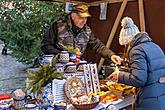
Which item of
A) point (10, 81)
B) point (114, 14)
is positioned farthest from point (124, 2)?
point (10, 81)

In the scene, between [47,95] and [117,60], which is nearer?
[47,95]

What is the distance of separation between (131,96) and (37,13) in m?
2.30

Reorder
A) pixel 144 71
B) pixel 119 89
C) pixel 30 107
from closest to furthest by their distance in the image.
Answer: pixel 30 107
pixel 144 71
pixel 119 89

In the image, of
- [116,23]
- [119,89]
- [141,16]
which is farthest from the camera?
[116,23]

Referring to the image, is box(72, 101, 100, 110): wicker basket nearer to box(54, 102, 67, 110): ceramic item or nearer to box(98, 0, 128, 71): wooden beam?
box(54, 102, 67, 110): ceramic item

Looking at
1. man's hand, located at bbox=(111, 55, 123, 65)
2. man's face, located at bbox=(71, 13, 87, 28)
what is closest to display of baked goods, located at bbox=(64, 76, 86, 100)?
man's hand, located at bbox=(111, 55, 123, 65)

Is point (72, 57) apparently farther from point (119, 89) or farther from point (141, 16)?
point (141, 16)

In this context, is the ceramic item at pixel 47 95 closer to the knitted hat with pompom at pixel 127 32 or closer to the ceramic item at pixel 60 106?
the ceramic item at pixel 60 106

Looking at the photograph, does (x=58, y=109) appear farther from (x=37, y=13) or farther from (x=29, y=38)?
(x=37, y=13)

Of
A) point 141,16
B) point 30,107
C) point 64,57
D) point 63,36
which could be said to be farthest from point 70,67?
point 141,16

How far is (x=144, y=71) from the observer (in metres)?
1.69

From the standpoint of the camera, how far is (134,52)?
5.68 feet

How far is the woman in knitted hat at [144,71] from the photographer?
5.57 feet

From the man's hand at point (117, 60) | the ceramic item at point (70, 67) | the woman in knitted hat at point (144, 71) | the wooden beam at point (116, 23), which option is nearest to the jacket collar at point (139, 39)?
the woman in knitted hat at point (144, 71)
